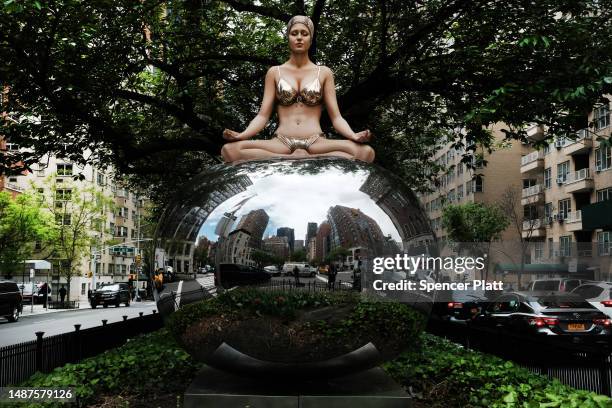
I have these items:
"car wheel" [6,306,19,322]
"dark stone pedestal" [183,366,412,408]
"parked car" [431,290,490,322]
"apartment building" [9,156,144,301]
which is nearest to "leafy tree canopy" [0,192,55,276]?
"apartment building" [9,156,144,301]

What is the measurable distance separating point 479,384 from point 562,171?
44714 mm

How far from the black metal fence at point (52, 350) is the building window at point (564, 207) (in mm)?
42289

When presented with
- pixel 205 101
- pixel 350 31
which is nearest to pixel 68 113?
pixel 205 101

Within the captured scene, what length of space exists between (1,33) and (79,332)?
5582mm

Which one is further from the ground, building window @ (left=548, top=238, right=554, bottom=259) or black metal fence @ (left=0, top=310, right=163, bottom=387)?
building window @ (left=548, top=238, right=554, bottom=259)

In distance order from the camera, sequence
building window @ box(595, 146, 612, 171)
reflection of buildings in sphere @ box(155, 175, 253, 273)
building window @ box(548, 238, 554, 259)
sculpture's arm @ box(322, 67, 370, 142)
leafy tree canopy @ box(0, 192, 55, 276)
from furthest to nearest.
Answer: building window @ box(548, 238, 554, 259) < leafy tree canopy @ box(0, 192, 55, 276) < building window @ box(595, 146, 612, 171) < sculpture's arm @ box(322, 67, 370, 142) < reflection of buildings in sphere @ box(155, 175, 253, 273)

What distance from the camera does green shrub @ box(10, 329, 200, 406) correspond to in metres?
6.56

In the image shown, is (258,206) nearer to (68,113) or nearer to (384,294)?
(384,294)

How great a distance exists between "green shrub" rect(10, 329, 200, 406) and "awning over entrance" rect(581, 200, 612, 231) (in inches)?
982

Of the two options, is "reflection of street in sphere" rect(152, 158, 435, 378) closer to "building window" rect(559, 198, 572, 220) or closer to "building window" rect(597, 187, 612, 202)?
"building window" rect(597, 187, 612, 202)

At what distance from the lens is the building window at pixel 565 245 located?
152 ft

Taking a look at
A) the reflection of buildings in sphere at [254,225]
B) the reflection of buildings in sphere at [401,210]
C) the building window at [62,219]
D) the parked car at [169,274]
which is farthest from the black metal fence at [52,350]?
the building window at [62,219]

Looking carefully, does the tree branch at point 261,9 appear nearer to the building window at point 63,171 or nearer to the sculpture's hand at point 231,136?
the sculpture's hand at point 231,136

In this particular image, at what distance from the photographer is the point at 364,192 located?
195 inches
